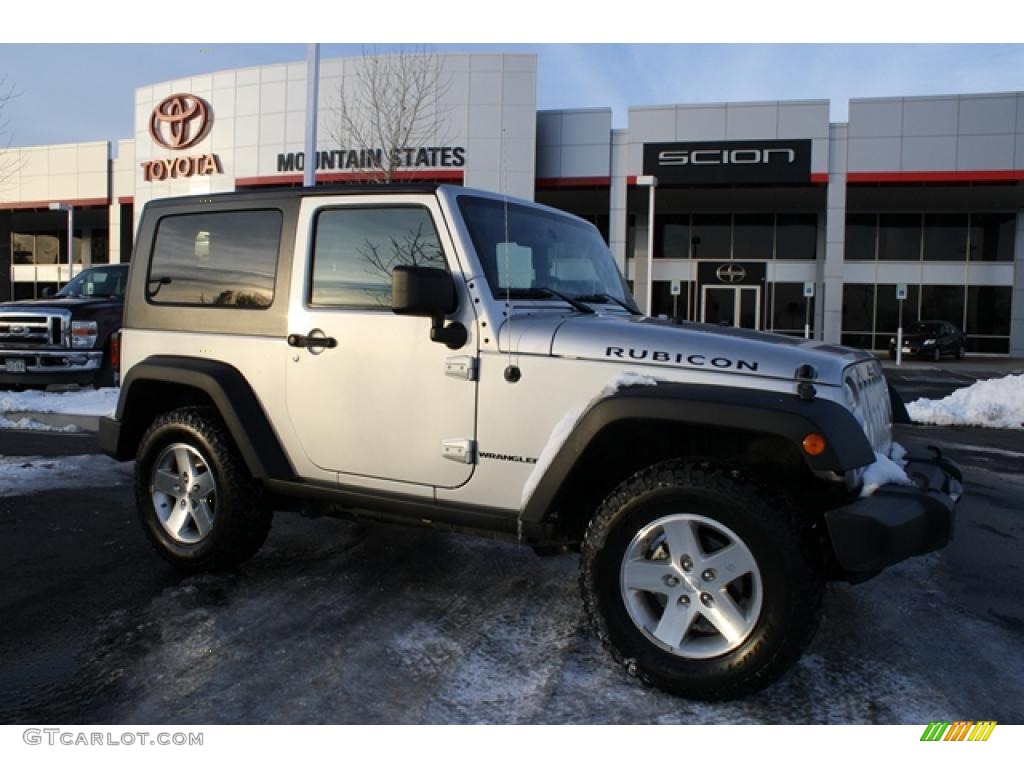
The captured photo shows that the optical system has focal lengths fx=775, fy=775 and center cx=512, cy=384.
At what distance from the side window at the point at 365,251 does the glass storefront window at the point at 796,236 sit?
2851cm

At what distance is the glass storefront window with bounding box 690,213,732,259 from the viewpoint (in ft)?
98.8

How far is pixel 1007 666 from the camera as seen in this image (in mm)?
3281

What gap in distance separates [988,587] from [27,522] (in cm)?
600

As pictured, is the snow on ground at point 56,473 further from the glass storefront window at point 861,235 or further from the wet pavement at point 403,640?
the glass storefront window at point 861,235

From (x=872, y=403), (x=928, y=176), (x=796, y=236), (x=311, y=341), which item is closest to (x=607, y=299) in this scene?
(x=872, y=403)

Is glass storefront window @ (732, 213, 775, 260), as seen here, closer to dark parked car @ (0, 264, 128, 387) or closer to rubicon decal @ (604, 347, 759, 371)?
dark parked car @ (0, 264, 128, 387)

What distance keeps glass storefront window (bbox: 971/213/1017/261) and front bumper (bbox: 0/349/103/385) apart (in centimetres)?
3016

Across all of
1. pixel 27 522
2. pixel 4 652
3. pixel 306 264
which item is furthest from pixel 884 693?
pixel 27 522

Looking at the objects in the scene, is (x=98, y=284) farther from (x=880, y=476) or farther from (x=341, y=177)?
(x=341, y=177)

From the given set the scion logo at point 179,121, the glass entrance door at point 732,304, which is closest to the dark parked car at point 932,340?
the glass entrance door at point 732,304

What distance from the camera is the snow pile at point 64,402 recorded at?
10016 mm

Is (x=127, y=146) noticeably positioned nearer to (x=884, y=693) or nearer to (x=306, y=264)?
(x=306, y=264)

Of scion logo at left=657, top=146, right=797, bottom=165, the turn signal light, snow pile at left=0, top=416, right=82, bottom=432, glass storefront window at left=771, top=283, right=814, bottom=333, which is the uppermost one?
scion logo at left=657, top=146, right=797, bottom=165

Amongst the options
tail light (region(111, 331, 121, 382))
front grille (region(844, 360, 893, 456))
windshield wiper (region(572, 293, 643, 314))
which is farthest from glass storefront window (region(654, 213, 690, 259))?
front grille (region(844, 360, 893, 456))
